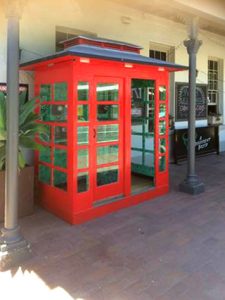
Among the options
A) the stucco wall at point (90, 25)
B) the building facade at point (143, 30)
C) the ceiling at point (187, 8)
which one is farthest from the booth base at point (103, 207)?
the ceiling at point (187, 8)

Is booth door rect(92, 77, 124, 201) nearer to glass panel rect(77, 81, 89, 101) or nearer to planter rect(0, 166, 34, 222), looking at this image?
glass panel rect(77, 81, 89, 101)

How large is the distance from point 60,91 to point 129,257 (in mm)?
2437

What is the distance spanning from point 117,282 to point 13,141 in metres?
1.73

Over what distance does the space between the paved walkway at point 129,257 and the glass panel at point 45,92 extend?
5.68 feet

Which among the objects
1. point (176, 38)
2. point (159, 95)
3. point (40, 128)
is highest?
point (176, 38)

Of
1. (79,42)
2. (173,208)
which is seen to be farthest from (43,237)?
(79,42)

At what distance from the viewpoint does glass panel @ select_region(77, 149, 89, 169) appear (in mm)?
4199

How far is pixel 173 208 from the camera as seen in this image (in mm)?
4801

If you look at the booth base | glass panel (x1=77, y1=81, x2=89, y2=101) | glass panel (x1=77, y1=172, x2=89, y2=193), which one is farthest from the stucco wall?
the booth base

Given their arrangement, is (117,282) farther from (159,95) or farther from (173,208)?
(159,95)

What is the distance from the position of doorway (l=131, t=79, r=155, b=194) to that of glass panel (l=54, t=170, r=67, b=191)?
1568 millimetres

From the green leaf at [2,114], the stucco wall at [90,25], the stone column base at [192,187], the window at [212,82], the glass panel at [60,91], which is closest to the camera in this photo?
the green leaf at [2,114]

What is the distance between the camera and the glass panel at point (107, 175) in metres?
4.56

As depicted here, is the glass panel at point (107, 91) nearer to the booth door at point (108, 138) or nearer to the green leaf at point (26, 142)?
the booth door at point (108, 138)
